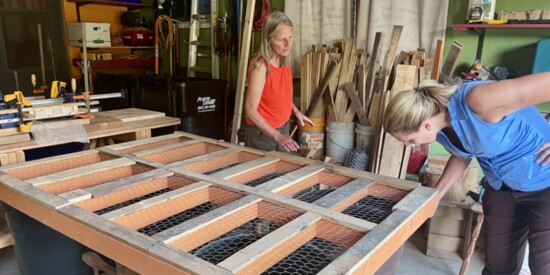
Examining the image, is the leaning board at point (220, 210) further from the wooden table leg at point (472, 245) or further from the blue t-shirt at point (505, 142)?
the wooden table leg at point (472, 245)

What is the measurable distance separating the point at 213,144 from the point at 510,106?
1297mm

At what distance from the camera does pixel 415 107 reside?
1318 mm

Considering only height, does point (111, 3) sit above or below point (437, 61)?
above

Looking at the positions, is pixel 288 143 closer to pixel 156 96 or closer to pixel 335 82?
pixel 335 82

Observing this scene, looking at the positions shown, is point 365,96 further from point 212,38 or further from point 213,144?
point 212,38

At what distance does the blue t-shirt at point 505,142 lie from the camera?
1335 millimetres

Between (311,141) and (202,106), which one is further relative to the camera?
(202,106)

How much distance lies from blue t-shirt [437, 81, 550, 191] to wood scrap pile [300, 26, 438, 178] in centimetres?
139

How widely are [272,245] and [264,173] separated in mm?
662

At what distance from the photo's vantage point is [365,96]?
323 cm

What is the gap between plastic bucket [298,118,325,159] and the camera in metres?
3.38

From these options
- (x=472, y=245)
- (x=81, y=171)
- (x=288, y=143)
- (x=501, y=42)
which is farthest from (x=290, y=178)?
(x=501, y=42)

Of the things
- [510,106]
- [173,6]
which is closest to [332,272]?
[510,106]

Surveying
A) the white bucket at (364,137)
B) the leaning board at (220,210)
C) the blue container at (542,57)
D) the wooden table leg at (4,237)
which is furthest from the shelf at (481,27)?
the wooden table leg at (4,237)
